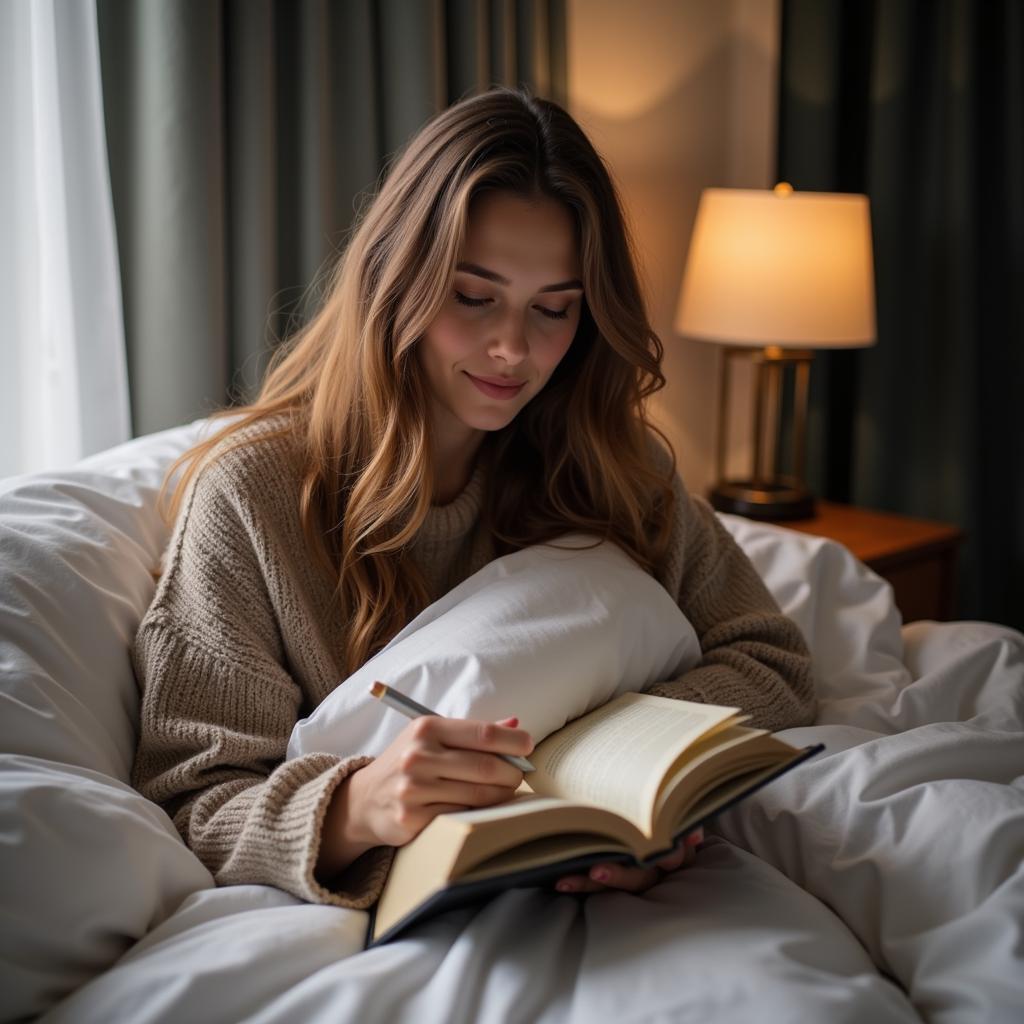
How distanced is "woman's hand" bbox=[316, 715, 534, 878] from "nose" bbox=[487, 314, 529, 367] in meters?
0.46

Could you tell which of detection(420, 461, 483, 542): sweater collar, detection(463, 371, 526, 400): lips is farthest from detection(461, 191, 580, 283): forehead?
detection(420, 461, 483, 542): sweater collar

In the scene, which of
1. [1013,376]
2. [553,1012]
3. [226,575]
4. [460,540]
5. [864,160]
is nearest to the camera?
[553,1012]

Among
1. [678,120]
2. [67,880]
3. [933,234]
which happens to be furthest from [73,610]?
[933,234]

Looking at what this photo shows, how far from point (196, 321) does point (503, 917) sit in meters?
1.17

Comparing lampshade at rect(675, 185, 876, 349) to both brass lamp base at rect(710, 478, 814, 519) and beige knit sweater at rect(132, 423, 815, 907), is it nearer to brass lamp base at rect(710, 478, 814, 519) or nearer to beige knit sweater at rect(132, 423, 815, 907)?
brass lamp base at rect(710, 478, 814, 519)

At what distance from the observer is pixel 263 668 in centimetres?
112

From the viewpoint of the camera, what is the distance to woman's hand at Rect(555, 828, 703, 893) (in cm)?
94

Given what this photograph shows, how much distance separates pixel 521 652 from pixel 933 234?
2053 millimetres

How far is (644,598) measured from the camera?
1.21 m

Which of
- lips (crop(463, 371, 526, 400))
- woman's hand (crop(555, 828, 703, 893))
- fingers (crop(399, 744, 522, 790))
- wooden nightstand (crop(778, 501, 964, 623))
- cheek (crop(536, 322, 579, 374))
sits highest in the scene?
cheek (crop(536, 322, 579, 374))

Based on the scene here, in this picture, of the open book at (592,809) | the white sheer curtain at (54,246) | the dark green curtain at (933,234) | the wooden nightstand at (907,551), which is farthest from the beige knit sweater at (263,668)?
the dark green curtain at (933,234)

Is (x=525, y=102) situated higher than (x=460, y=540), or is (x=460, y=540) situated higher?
(x=525, y=102)

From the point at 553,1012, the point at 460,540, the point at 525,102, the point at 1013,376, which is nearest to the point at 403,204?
the point at 525,102

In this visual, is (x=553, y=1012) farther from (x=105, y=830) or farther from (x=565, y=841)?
(x=105, y=830)
